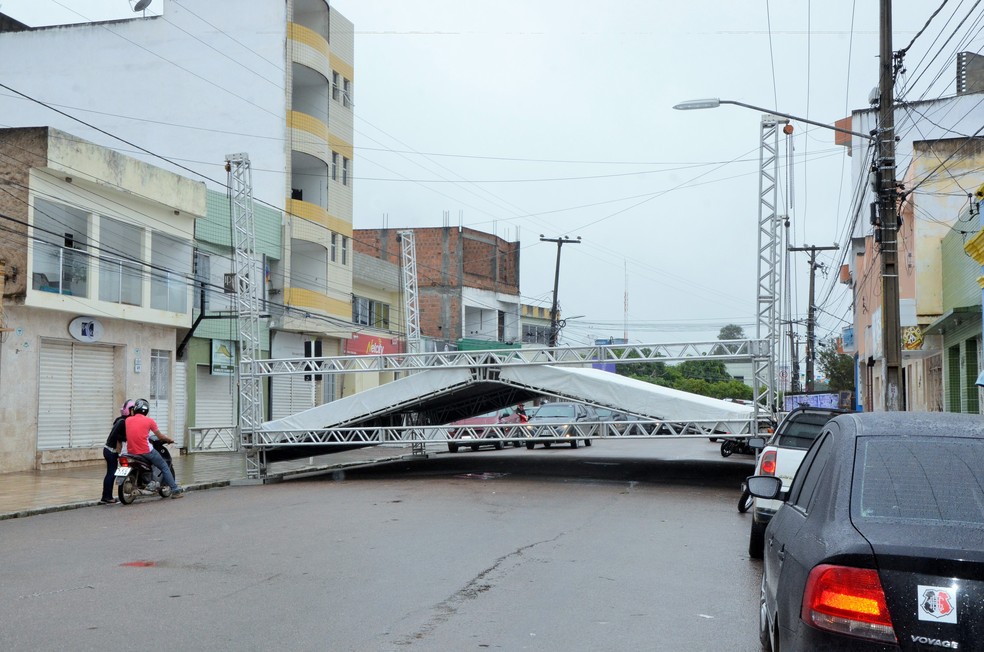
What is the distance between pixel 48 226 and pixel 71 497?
9303 mm

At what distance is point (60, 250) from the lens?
24.6 meters

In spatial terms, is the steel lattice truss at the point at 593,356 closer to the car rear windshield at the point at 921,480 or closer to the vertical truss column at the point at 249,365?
the vertical truss column at the point at 249,365

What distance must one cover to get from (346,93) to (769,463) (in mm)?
33553

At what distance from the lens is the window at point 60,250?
78.7ft

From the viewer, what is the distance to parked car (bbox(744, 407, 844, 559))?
10516 mm

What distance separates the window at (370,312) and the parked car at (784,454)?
34.2 m

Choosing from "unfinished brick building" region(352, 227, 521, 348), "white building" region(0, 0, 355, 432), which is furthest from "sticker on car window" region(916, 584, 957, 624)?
"unfinished brick building" region(352, 227, 521, 348)

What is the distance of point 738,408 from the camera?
21.2m

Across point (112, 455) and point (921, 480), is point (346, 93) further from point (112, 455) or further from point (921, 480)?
point (921, 480)

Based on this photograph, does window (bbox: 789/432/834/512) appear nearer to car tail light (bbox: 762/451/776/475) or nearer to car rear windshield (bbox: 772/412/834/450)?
A: car tail light (bbox: 762/451/776/475)

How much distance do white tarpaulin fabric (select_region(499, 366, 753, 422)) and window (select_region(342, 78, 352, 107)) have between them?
22.6 metres

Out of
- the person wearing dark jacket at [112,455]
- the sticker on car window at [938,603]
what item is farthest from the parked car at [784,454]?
the person wearing dark jacket at [112,455]

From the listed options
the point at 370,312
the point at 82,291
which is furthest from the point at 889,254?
the point at 370,312

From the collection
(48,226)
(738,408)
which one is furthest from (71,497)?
(738,408)
